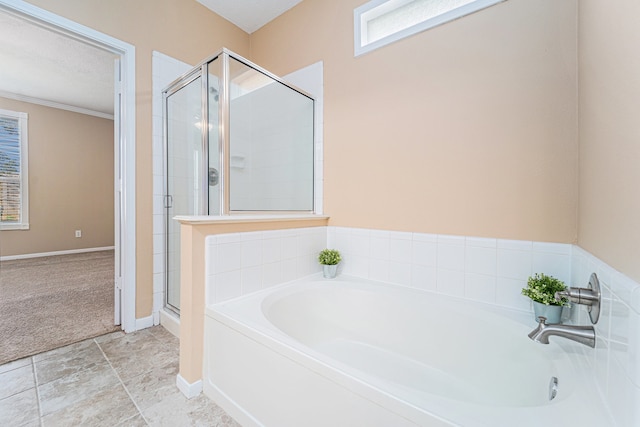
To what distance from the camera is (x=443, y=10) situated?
1607mm

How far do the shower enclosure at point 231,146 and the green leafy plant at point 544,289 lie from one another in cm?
152

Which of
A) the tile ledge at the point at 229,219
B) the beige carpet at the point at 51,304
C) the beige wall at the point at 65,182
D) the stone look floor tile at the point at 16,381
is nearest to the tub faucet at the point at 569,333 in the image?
the tile ledge at the point at 229,219

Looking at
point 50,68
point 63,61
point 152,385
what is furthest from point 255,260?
point 50,68

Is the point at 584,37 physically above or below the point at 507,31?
below

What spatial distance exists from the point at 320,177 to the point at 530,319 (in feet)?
5.23

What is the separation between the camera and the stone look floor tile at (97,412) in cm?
116

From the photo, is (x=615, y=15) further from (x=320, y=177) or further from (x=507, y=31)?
(x=320, y=177)

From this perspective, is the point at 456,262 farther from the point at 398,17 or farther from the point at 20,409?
the point at 20,409

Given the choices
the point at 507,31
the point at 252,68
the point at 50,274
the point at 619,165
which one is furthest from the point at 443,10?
the point at 50,274

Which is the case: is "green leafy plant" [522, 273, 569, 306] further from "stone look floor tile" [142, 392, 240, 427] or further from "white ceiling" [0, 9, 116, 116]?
"white ceiling" [0, 9, 116, 116]

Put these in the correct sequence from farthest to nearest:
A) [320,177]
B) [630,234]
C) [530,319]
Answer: [320,177], [530,319], [630,234]

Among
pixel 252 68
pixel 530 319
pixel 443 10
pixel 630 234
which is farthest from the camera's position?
pixel 252 68

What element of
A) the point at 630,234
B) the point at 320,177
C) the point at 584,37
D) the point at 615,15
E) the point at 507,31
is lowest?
the point at 630,234

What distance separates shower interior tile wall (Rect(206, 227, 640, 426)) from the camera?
2.11 ft
